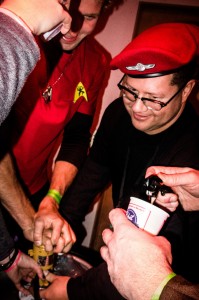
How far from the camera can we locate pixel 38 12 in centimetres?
67

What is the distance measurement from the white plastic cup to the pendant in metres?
1.05

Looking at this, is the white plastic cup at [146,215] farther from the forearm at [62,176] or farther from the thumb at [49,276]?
the forearm at [62,176]

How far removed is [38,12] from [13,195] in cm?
106

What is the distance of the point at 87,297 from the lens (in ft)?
4.35

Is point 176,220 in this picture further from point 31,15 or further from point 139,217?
point 31,15

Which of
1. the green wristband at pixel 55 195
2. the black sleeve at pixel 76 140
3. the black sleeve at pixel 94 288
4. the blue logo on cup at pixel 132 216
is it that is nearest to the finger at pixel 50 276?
the black sleeve at pixel 94 288

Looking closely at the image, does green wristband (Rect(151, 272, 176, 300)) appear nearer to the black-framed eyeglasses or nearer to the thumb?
the thumb

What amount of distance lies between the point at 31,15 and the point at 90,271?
126 centimetres

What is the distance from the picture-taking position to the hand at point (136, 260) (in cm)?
87

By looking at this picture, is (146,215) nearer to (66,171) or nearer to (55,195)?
(55,195)

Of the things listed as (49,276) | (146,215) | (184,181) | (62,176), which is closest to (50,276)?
(49,276)

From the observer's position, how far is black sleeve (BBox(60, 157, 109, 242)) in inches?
77.3

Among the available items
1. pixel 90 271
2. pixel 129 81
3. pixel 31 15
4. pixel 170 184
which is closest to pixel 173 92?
pixel 129 81

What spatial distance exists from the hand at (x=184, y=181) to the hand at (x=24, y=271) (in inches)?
32.3
